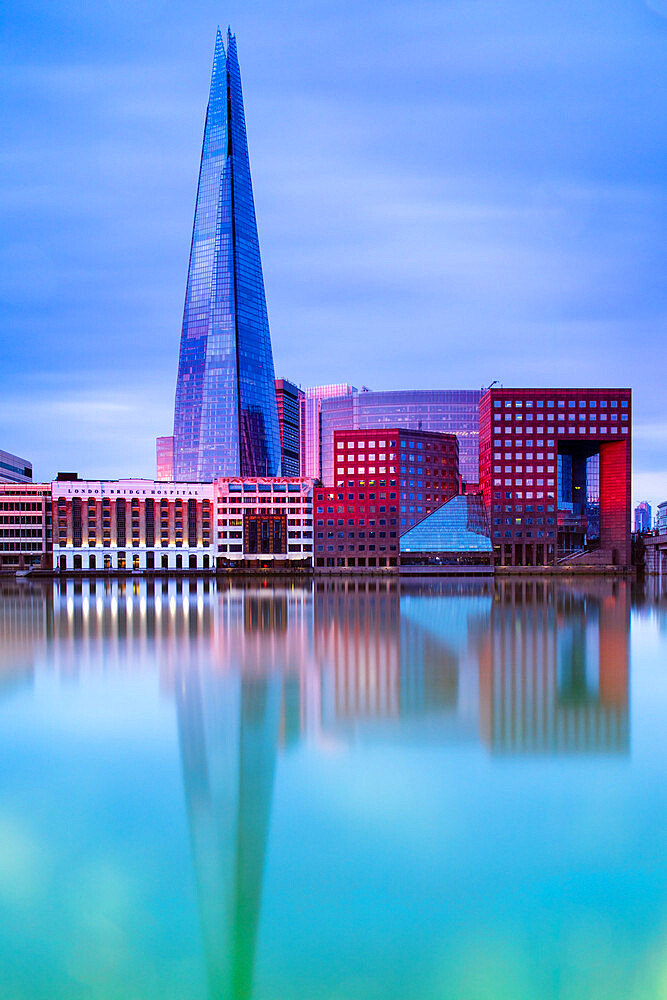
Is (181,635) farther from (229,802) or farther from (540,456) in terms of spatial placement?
(540,456)

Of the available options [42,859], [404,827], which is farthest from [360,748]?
[42,859]

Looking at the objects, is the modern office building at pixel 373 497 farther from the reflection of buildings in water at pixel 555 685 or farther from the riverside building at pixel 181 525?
the reflection of buildings in water at pixel 555 685

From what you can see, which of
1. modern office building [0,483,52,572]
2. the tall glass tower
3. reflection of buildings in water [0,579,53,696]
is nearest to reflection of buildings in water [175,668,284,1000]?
reflection of buildings in water [0,579,53,696]

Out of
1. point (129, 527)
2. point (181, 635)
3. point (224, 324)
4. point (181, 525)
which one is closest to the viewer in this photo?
point (181, 635)

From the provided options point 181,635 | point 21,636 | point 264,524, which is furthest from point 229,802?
point 264,524

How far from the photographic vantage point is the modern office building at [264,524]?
12288 centimetres

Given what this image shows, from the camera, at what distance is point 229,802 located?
1241 cm

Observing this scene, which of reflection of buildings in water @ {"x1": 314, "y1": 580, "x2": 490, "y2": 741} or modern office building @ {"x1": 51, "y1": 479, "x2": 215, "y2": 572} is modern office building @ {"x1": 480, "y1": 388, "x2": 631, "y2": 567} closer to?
modern office building @ {"x1": 51, "y1": 479, "x2": 215, "y2": 572}

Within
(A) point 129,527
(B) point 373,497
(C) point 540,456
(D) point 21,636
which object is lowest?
(D) point 21,636

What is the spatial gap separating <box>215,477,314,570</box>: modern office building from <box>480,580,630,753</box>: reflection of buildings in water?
279 ft

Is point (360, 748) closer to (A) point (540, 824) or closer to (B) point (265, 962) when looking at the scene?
(A) point (540, 824)

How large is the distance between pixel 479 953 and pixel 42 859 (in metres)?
6.39

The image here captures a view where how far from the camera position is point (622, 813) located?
11.8 meters

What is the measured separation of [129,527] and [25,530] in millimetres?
17515
